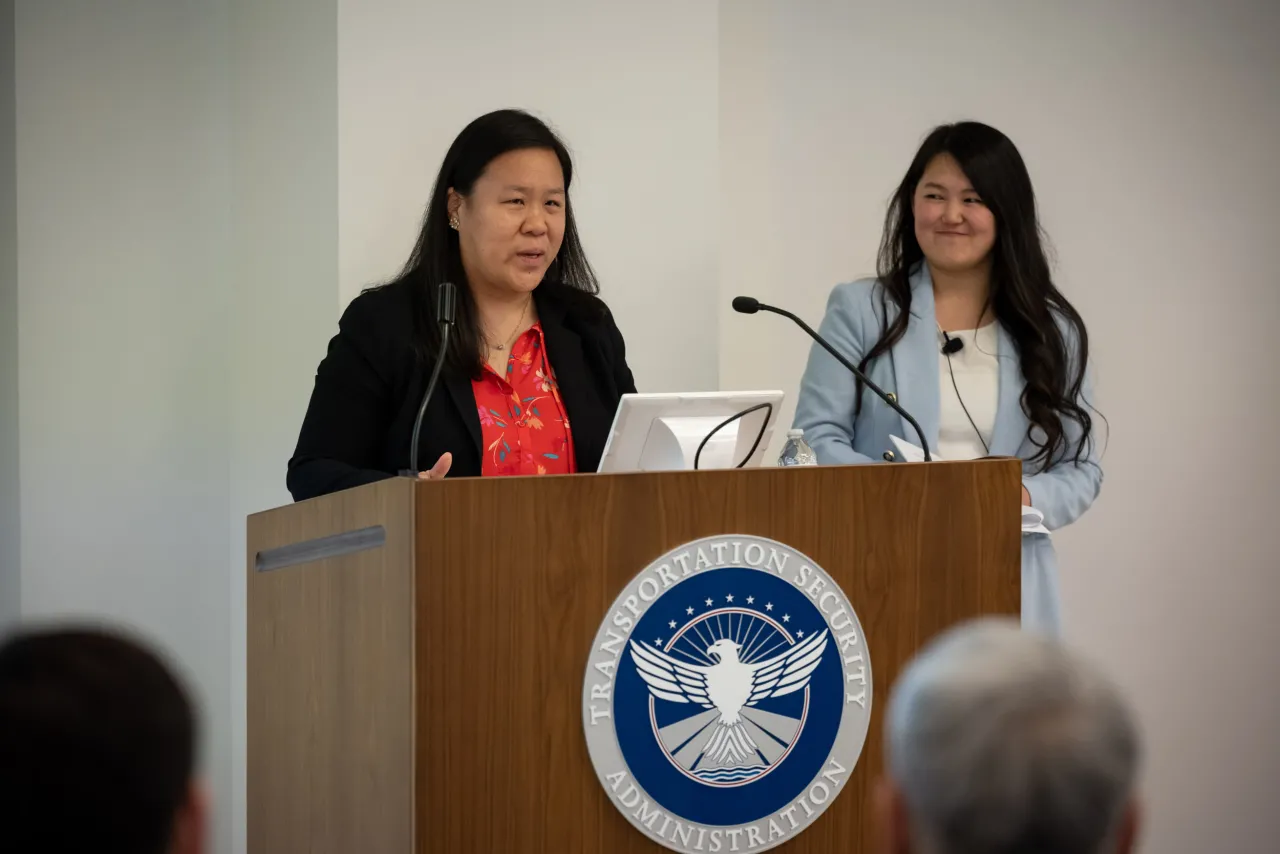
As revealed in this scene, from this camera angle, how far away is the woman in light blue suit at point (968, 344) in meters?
3.43

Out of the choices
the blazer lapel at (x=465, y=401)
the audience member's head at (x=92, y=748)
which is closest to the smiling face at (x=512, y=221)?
the blazer lapel at (x=465, y=401)

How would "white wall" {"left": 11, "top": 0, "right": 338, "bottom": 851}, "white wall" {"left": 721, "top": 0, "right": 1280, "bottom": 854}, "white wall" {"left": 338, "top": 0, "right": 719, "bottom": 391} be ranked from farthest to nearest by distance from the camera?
1. "white wall" {"left": 721, "top": 0, "right": 1280, "bottom": 854}
2. "white wall" {"left": 11, "top": 0, "right": 338, "bottom": 851}
3. "white wall" {"left": 338, "top": 0, "right": 719, "bottom": 391}

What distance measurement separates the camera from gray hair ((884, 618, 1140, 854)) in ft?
3.17

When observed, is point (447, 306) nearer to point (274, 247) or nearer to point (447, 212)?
point (447, 212)

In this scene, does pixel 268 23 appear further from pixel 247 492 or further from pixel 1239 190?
pixel 1239 190

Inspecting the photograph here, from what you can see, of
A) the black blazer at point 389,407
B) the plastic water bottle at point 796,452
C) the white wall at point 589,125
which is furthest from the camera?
the white wall at point 589,125

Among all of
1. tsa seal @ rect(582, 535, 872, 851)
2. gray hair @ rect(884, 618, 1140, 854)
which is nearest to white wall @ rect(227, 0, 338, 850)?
tsa seal @ rect(582, 535, 872, 851)

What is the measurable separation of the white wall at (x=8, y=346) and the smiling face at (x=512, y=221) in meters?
1.29

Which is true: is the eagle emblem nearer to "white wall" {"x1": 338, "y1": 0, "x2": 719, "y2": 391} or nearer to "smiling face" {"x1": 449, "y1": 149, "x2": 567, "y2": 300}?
"smiling face" {"x1": 449, "y1": 149, "x2": 567, "y2": 300}

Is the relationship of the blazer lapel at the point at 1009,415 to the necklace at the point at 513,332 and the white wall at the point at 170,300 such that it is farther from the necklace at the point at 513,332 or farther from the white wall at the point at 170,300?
the white wall at the point at 170,300

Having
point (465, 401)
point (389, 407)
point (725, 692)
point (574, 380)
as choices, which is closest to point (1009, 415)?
point (574, 380)

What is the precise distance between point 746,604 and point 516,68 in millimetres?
2124

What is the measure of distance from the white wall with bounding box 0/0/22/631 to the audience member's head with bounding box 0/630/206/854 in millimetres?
2989

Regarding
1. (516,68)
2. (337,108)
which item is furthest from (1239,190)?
(337,108)
